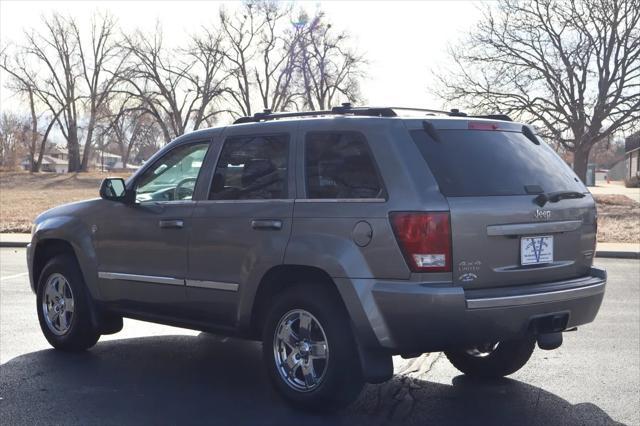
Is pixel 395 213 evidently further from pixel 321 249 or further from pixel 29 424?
pixel 29 424

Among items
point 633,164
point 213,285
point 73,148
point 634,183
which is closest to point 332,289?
point 213,285

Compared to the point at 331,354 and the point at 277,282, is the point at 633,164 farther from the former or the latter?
the point at 331,354

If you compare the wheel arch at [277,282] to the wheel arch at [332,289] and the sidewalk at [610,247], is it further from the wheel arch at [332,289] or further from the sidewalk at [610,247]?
the sidewalk at [610,247]

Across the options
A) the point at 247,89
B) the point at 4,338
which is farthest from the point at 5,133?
the point at 4,338

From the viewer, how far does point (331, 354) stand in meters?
4.65

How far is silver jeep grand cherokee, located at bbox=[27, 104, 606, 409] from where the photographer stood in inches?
173

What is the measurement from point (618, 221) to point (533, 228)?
19.4m

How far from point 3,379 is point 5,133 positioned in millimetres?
100065

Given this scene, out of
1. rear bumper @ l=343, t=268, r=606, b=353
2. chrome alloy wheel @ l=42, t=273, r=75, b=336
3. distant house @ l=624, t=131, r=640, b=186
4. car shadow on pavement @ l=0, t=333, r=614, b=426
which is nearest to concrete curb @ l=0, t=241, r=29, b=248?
chrome alloy wheel @ l=42, t=273, r=75, b=336

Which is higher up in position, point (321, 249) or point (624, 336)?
point (321, 249)

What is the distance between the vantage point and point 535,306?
458cm

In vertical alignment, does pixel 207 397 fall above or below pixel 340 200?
below

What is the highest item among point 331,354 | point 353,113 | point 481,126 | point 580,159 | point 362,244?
point 353,113

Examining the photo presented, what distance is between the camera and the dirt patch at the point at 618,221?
17.8 metres
